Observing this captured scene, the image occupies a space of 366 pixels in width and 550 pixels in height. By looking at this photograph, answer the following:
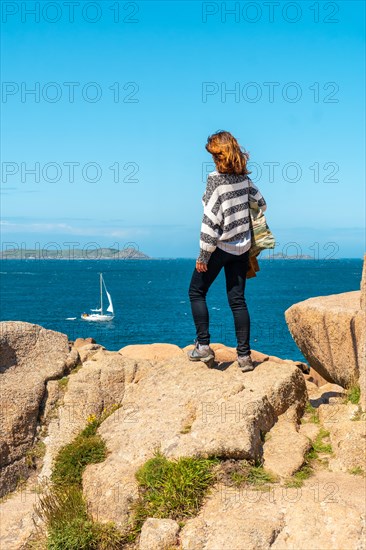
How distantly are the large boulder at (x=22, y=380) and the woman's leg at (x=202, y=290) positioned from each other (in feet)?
10.4

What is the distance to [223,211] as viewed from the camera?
371 inches

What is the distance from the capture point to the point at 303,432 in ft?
30.4

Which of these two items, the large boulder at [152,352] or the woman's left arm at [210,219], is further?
the large boulder at [152,352]

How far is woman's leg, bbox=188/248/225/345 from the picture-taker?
9766 millimetres

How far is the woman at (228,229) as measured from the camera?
9.34 meters

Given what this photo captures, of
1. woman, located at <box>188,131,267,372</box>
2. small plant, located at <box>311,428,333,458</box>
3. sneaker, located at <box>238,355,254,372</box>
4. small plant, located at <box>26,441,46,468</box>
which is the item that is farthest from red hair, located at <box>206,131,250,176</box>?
small plant, located at <box>26,441,46,468</box>

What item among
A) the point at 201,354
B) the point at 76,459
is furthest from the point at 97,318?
the point at 76,459

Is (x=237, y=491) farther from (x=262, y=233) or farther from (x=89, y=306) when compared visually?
(x=89, y=306)

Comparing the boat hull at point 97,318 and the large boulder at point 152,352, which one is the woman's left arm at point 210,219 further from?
the boat hull at point 97,318

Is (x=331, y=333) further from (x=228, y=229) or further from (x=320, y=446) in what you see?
(x=228, y=229)

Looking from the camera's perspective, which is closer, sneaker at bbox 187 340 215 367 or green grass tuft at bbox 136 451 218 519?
green grass tuft at bbox 136 451 218 519

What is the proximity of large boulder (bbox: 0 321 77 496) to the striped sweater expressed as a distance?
3990mm

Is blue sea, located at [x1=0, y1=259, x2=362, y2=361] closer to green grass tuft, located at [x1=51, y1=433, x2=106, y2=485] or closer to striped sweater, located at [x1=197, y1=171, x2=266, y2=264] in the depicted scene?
striped sweater, located at [x1=197, y1=171, x2=266, y2=264]

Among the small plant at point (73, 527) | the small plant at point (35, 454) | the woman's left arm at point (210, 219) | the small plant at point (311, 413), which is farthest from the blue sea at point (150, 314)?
the small plant at point (73, 527)
